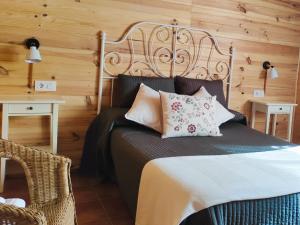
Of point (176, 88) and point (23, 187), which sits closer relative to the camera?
point (23, 187)

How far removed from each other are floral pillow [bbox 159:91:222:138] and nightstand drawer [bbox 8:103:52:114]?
935 millimetres

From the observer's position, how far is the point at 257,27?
Result: 362 cm

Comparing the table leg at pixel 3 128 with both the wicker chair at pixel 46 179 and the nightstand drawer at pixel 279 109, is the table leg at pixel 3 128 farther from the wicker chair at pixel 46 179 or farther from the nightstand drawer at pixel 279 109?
the nightstand drawer at pixel 279 109

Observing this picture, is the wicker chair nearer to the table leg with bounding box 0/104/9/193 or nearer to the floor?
the floor

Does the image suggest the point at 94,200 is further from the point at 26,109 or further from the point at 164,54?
the point at 164,54

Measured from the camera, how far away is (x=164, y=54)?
10.4ft

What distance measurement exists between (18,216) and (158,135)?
159 cm

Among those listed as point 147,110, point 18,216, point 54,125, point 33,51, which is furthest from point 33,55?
point 18,216

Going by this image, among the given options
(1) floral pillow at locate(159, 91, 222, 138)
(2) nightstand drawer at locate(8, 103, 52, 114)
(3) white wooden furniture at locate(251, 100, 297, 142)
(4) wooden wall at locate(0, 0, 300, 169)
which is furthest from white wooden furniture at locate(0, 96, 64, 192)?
(3) white wooden furniture at locate(251, 100, 297, 142)

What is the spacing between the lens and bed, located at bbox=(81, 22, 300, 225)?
4.78 feet

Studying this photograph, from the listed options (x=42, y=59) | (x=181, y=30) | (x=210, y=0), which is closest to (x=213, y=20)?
(x=210, y=0)

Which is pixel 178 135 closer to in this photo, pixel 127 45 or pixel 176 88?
pixel 176 88

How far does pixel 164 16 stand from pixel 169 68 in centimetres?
52

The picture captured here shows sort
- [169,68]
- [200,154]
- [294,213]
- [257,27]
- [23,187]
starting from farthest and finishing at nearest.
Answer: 1. [257,27]
2. [169,68]
3. [23,187]
4. [200,154]
5. [294,213]
